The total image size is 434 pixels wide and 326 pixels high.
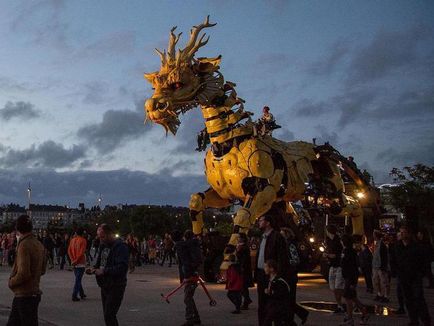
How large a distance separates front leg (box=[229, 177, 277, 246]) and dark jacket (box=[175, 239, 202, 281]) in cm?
483

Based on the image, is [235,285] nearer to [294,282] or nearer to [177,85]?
[294,282]

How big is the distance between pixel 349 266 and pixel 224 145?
7.11m

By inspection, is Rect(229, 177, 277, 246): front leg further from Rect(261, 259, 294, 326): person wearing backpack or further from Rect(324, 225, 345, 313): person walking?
Rect(261, 259, 294, 326): person wearing backpack

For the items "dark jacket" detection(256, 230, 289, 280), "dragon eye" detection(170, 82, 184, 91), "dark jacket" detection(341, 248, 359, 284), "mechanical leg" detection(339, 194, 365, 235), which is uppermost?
"dragon eye" detection(170, 82, 184, 91)

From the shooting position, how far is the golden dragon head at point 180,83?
611 inches

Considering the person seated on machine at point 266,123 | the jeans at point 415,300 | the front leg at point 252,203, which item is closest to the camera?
the jeans at point 415,300

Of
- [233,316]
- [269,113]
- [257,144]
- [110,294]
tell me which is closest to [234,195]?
[257,144]

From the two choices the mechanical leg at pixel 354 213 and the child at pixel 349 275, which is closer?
the child at pixel 349 275

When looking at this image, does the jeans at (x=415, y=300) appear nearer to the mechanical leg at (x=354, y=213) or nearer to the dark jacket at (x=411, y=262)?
the dark jacket at (x=411, y=262)

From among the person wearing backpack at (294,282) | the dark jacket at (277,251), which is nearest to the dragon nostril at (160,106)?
the person wearing backpack at (294,282)

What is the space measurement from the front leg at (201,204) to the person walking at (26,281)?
408 inches

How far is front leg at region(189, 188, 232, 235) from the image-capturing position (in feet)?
55.5

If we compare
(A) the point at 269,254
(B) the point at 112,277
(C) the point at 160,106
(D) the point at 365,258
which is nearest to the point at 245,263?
(A) the point at 269,254

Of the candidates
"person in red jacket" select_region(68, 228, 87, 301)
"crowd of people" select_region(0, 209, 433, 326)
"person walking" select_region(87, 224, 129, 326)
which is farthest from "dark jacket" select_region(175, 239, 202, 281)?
"person in red jacket" select_region(68, 228, 87, 301)
